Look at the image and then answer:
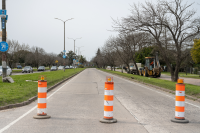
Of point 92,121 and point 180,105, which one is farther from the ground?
point 180,105

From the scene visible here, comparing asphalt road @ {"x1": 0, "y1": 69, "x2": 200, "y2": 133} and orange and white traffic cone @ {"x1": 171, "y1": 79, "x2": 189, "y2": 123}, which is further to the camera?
orange and white traffic cone @ {"x1": 171, "y1": 79, "x2": 189, "y2": 123}

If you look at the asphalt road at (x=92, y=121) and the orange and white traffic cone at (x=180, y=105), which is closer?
the asphalt road at (x=92, y=121)

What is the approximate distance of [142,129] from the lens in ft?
19.4

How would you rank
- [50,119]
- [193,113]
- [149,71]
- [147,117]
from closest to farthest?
[50,119] → [147,117] → [193,113] → [149,71]

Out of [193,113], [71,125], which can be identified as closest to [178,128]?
[193,113]

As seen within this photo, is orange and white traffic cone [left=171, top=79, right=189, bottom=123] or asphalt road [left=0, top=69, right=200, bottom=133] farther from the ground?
orange and white traffic cone [left=171, top=79, right=189, bottom=123]

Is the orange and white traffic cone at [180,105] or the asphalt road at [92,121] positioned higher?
the orange and white traffic cone at [180,105]

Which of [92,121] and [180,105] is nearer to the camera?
[92,121]

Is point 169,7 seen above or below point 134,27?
above

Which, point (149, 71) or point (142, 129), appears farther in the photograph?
point (149, 71)

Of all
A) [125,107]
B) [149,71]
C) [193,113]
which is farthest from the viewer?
[149,71]

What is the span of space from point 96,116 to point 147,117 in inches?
68.4

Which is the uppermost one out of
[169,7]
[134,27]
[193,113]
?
[169,7]

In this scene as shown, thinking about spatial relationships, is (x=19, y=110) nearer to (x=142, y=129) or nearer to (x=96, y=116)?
(x=96, y=116)
